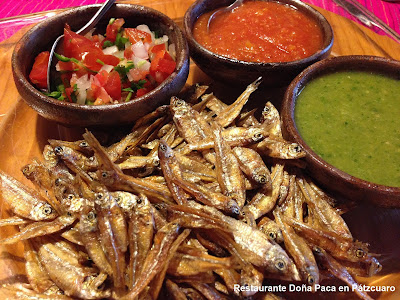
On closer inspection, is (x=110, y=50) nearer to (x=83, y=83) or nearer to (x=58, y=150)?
(x=83, y=83)

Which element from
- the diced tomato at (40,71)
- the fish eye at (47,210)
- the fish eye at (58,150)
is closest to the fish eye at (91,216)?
the fish eye at (47,210)

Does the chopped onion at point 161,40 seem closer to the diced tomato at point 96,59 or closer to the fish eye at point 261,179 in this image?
the diced tomato at point 96,59

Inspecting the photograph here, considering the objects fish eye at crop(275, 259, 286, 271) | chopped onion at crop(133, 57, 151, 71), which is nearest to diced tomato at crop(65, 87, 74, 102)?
chopped onion at crop(133, 57, 151, 71)

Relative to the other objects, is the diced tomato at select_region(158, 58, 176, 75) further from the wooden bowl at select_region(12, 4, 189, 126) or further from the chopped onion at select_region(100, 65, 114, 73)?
the chopped onion at select_region(100, 65, 114, 73)

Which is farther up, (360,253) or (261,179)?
(261,179)


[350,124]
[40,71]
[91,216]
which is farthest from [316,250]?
[40,71]

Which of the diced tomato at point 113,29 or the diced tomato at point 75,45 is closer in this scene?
the diced tomato at point 75,45
